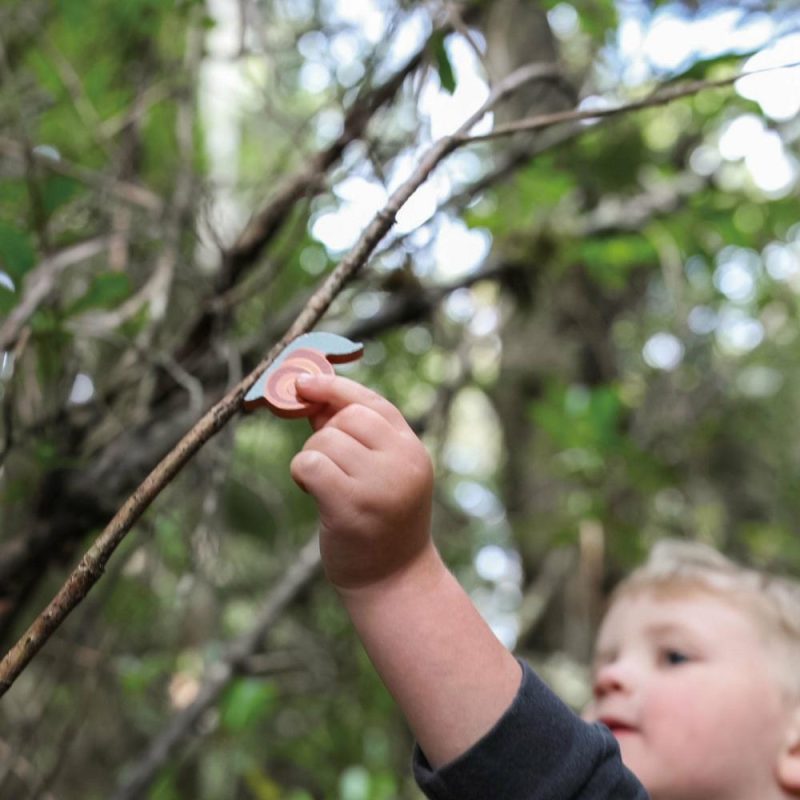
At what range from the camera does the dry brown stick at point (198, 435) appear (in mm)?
658

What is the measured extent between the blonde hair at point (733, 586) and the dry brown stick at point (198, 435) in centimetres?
91

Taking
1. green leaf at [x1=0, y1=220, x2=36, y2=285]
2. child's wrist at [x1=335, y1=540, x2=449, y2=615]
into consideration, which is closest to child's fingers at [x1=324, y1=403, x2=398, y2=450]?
child's wrist at [x1=335, y1=540, x2=449, y2=615]

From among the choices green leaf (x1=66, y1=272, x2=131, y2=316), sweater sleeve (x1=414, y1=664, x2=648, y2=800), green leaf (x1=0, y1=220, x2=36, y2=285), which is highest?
green leaf (x1=0, y1=220, x2=36, y2=285)

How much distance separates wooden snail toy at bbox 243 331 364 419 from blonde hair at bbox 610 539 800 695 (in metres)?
0.93

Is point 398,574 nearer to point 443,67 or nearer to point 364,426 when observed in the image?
point 364,426

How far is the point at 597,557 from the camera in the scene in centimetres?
264

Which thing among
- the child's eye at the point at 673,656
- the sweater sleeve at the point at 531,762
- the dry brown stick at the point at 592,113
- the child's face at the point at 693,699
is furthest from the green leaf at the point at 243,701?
the dry brown stick at the point at 592,113

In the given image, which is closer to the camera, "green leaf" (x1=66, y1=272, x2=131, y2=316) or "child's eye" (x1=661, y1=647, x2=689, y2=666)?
"green leaf" (x1=66, y1=272, x2=131, y2=316)

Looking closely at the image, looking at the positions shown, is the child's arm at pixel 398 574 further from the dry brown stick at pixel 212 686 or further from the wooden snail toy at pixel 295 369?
the dry brown stick at pixel 212 686

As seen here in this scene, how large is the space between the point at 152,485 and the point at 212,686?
109 centimetres

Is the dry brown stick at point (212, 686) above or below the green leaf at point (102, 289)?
below

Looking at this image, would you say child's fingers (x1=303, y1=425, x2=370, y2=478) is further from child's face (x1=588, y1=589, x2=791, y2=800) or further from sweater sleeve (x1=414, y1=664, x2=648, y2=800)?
child's face (x1=588, y1=589, x2=791, y2=800)

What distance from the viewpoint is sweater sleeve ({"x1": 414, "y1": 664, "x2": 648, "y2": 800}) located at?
32.0 inches

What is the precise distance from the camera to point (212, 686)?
166 centimetres
